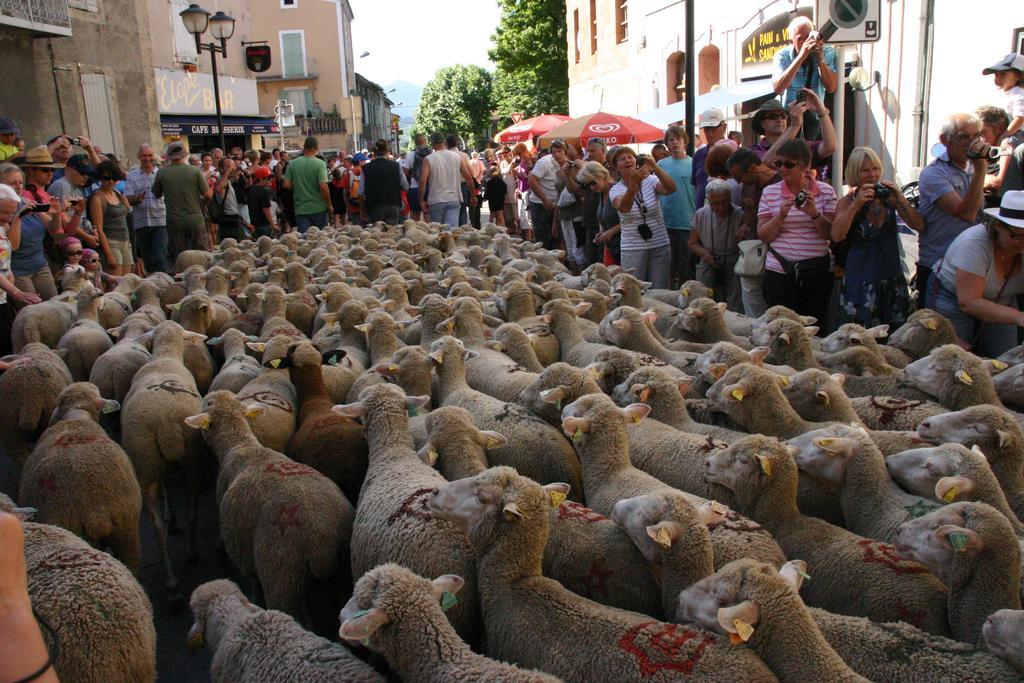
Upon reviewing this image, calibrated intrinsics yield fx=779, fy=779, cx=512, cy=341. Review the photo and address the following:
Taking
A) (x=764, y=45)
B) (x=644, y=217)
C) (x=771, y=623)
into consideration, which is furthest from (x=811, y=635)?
(x=764, y=45)

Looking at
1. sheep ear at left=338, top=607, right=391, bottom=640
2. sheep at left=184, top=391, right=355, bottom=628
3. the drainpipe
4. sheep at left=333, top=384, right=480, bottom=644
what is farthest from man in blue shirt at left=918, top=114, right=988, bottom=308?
the drainpipe

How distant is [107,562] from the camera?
265cm

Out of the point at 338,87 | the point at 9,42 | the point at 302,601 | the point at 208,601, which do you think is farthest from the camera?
the point at 338,87

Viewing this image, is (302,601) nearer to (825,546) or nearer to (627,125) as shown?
(825,546)

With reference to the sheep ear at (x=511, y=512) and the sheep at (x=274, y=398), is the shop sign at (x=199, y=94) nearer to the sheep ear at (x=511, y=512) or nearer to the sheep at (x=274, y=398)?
the sheep at (x=274, y=398)

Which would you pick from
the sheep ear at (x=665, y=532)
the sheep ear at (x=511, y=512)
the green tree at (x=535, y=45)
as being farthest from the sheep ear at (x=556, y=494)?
→ the green tree at (x=535, y=45)

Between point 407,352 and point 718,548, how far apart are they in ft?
7.87

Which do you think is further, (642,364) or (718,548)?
(642,364)

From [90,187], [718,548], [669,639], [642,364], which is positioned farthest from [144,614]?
[90,187]

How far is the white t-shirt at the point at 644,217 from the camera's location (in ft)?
24.1

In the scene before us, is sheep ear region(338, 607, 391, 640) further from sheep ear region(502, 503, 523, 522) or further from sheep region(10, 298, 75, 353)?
sheep region(10, 298, 75, 353)

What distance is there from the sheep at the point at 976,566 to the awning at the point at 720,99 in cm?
1211

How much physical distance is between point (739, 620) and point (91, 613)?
6.38 ft

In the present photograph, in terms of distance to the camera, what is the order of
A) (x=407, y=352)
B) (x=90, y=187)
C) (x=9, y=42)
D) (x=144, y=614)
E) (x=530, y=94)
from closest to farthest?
(x=144, y=614) < (x=407, y=352) < (x=90, y=187) < (x=9, y=42) < (x=530, y=94)
